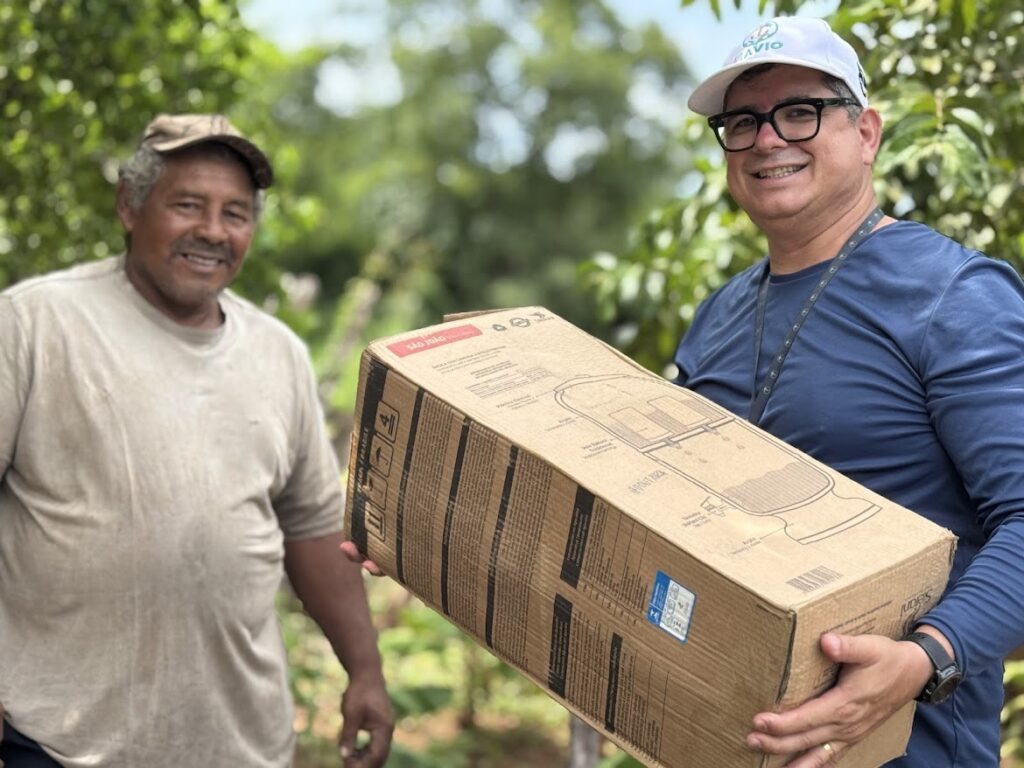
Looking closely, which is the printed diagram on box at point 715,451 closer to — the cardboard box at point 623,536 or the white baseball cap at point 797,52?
the cardboard box at point 623,536

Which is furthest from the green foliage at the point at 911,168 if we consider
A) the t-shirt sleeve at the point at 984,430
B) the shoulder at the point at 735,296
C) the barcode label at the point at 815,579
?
the barcode label at the point at 815,579

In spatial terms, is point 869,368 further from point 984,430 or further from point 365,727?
point 365,727

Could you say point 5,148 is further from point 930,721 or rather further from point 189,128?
point 930,721

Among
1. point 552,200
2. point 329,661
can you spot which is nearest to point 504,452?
point 329,661

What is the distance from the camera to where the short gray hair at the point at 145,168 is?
2.97 metres

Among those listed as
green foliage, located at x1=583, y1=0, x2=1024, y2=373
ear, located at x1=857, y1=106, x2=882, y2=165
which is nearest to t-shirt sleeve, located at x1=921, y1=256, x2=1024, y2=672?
ear, located at x1=857, y1=106, x2=882, y2=165

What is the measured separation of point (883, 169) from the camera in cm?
267

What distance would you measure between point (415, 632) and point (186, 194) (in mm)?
3566

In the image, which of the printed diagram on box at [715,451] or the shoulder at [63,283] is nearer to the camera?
the printed diagram on box at [715,451]

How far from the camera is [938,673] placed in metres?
1.69

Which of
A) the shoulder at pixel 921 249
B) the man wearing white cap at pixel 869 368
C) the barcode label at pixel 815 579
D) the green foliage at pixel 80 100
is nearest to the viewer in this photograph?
the barcode label at pixel 815 579

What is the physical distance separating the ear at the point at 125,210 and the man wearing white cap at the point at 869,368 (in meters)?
1.43

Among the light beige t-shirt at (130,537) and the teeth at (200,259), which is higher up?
the teeth at (200,259)

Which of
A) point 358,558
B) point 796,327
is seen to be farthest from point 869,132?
point 358,558
